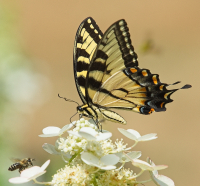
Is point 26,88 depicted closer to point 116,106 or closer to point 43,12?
point 116,106

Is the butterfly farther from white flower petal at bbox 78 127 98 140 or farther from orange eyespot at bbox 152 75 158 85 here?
white flower petal at bbox 78 127 98 140

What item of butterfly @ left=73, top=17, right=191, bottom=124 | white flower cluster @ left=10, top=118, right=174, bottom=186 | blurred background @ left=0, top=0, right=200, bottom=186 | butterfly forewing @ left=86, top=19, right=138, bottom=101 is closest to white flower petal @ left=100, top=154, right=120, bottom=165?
white flower cluster @ left=10, top=118, right=174, bottom=186

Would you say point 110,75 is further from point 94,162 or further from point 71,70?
point 71,70

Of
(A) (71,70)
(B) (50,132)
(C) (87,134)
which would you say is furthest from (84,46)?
(A) (71,70)

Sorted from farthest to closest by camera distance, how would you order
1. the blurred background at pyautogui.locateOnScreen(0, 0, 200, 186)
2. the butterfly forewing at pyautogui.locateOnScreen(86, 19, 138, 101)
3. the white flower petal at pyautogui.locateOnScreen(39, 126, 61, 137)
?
the blurred background at pyautogui.locateOnScreen(0, 0, 200, 186) < the butterfly forewing at pyautogui.locateOnScreen(86, 19, 138, 101) < the white flower petal at pyautogui.locateOnScreen(39, 126, 61, 137)

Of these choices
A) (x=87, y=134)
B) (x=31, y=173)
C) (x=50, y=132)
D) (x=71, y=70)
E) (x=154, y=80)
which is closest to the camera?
(x=87, y=134)

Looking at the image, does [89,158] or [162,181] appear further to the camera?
[162,181]

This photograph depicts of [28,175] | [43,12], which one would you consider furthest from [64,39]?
[28,175]

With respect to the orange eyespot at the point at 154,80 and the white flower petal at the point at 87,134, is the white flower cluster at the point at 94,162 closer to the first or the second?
the white flower petal at the point at 87,134
